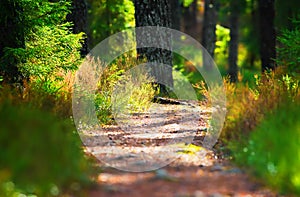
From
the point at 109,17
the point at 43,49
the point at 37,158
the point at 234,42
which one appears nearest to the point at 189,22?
the point at 234,42

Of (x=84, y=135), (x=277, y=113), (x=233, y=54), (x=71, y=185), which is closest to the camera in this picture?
(x=71, y=185)

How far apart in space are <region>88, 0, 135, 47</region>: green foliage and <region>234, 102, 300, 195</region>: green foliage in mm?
11260

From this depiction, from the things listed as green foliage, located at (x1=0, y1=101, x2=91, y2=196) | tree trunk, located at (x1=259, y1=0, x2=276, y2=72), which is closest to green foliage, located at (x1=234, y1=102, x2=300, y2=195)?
green foliage, located at (x1=0, y1=101, x2=91, y2=196)

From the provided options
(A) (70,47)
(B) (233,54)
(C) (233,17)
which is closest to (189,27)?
(C) (233,17)

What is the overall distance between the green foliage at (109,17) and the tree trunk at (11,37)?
8765 mm

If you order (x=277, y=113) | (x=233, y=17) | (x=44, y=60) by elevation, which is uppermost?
(x=233, y=17)

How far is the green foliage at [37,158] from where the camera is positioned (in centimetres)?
562

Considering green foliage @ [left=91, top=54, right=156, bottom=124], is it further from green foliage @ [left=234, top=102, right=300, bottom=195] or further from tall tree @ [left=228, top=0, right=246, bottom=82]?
tall tree @ [left=228, top=0, right=246, bottom=82]

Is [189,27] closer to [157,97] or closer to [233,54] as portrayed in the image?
[233,54]

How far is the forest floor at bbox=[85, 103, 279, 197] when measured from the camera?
20.0ft

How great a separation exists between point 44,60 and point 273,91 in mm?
4277

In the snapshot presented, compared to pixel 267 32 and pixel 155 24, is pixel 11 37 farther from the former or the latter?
pixel 267 32

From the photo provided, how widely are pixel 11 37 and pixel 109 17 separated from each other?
9.35m

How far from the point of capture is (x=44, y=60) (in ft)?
33.6
